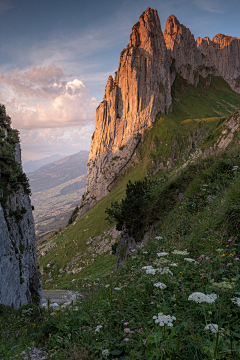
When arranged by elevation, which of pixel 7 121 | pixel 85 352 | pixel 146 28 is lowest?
pixel 85 352

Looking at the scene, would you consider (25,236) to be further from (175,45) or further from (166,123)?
(175,45)

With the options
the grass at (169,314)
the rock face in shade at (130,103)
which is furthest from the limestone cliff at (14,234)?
the rock face in shade at (130,103)

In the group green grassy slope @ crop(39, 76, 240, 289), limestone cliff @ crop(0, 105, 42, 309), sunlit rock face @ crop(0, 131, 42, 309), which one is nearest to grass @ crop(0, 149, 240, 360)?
sunlit rock face @ crop(0, 131, 42, 309)

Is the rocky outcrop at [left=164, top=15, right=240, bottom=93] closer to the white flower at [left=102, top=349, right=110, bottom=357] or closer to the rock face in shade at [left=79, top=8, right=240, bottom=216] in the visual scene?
the rock face in shade at [left=79, top=8, right=240, bottom=216]

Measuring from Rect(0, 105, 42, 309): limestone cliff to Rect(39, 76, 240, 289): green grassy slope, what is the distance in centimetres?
588

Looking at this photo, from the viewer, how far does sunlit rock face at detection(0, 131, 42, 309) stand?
17.5m

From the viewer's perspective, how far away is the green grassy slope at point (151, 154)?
5653 centimetres

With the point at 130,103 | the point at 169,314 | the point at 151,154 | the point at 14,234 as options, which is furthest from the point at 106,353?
the point at 130,103

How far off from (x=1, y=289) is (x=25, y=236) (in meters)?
9.08

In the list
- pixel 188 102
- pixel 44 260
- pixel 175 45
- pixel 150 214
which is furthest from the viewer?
pixel 175 45

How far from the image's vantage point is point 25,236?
81.3 feet

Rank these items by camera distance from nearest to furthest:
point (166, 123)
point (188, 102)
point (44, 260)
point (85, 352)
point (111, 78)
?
point (85, 352)
point (44, 260)
point (166, 123)
point (111, 78)
point (188, 102)

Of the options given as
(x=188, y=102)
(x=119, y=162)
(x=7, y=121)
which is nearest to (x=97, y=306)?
(x=7, y=121)

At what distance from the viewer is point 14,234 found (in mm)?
21641
